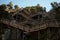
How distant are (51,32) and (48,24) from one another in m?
0.95

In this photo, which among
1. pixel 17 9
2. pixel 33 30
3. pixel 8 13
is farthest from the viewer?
pixel 17 9

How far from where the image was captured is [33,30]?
18.9 m

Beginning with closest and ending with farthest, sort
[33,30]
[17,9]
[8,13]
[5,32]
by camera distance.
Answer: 1. [33,30]
2. [5,32]
3. [8,13]
4. [17,9]

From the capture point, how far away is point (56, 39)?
682 inches

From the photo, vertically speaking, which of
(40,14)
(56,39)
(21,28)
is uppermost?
(40,14)

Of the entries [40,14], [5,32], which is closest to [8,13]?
[40,14]

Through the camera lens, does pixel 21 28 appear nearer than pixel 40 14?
Yes

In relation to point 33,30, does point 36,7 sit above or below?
above

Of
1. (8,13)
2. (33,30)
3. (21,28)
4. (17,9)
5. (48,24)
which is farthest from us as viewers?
(17,9)

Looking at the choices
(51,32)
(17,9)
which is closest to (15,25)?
(51,32)

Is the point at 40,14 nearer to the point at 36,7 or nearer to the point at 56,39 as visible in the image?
the point at 36,7

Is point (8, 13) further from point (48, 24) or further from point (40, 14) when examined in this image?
point (48, 24)

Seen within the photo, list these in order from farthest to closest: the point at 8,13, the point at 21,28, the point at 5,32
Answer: the point at 8,13 < the point at 5,32 < the point at 21,28

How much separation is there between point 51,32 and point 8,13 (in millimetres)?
14937
